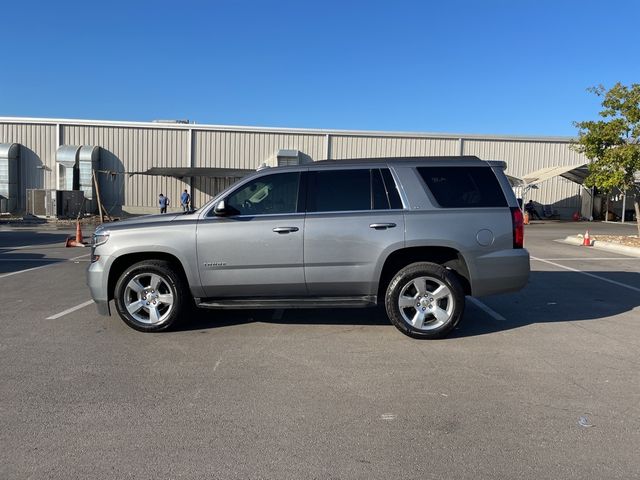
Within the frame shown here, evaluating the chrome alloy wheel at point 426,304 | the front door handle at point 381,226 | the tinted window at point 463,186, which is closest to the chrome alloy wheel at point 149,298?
the front door handle at point 381,226

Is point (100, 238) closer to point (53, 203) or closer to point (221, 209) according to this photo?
point (221, 209)

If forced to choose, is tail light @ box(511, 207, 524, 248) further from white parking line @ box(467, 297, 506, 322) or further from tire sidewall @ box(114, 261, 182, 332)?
tire sidewall @ box(114, 261, 182, 332)

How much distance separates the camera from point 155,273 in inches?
232

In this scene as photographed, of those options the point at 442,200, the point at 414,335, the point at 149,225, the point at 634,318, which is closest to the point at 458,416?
the point at 414,335

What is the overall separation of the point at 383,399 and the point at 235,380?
4.33ft

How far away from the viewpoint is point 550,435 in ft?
11.7

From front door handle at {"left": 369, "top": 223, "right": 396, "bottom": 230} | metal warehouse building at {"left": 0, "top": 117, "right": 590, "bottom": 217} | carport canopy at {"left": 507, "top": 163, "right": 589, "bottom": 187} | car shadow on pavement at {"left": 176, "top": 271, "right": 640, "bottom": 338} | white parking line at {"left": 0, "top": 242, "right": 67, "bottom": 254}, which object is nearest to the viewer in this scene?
front door handle at {"left": 369, "top": 223, "right": 396, "bottom": 230}

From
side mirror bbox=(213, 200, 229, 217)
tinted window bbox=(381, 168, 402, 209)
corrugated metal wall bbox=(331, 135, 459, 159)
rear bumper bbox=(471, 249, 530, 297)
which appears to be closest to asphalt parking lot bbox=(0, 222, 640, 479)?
rear bumper bbox=(471, 249, 530, 297)

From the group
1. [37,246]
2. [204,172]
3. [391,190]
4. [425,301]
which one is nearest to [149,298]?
[391,190]

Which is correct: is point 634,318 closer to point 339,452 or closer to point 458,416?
point 458,416

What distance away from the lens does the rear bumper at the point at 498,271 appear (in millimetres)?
5750

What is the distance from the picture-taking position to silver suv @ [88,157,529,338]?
5.71 metres

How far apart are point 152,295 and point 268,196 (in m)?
1.75

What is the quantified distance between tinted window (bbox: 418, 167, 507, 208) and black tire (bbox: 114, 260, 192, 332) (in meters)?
3.09
